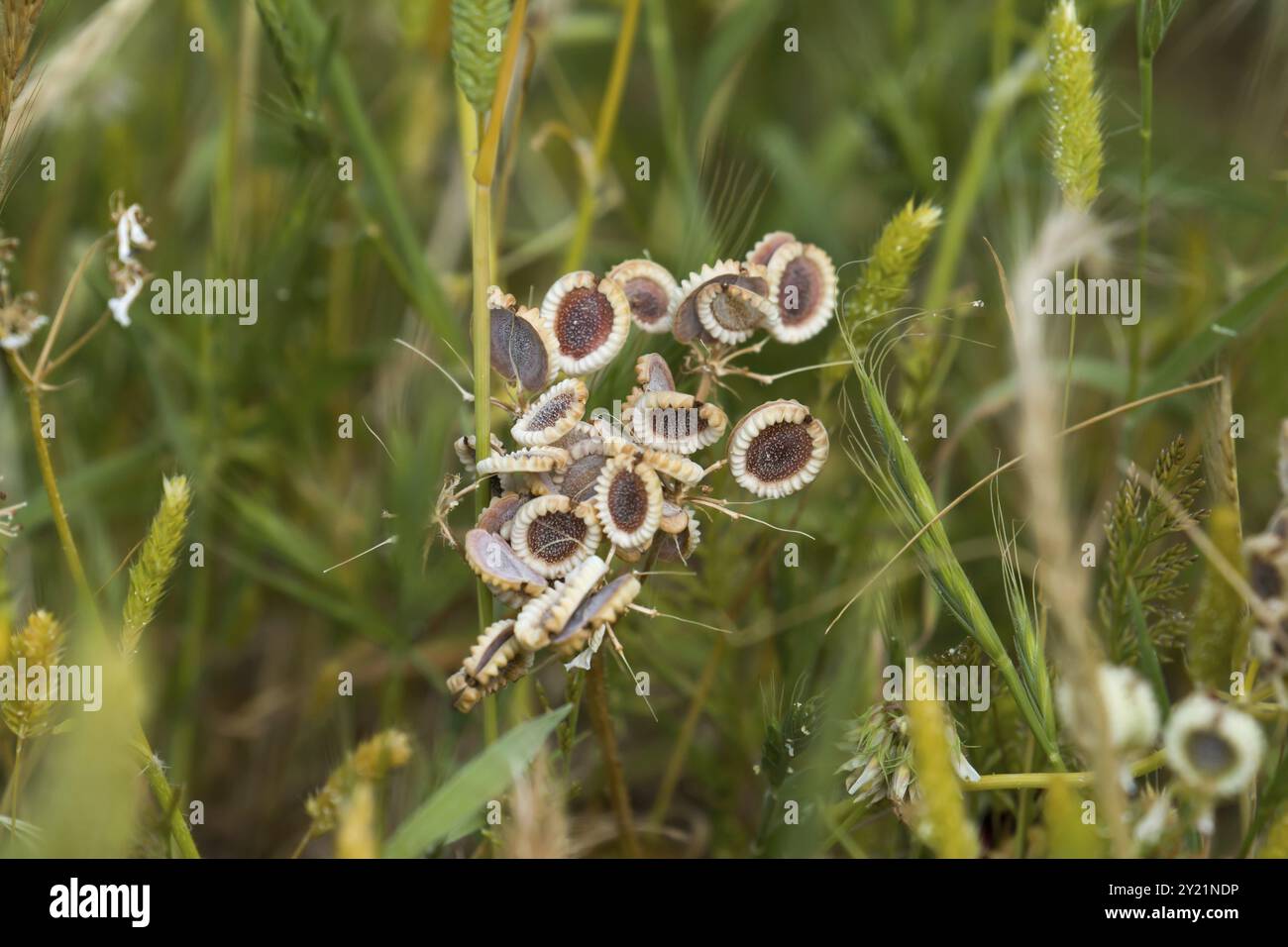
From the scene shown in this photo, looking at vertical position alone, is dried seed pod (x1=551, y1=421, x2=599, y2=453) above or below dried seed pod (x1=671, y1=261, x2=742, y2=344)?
below

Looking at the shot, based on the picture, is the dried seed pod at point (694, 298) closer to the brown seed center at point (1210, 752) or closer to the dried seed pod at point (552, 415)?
the dried seed pod at point (552, 415)

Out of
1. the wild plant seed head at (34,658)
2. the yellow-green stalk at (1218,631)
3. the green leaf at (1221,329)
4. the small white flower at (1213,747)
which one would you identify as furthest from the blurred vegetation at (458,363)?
the small white flower at (1213,747)

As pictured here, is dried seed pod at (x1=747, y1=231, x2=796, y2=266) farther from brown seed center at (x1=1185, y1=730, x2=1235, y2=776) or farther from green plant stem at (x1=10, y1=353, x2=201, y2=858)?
green plant stem at (x1=10, y1=353, x2=201, y2=858)

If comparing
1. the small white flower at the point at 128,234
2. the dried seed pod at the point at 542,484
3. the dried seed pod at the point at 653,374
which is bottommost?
the dried seed pod at the point at 542,484
